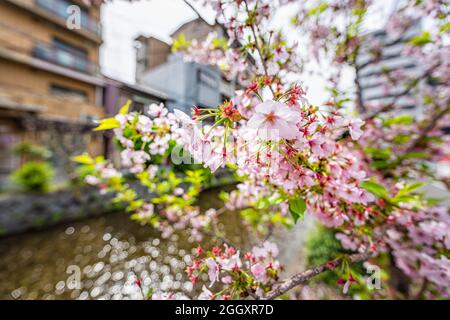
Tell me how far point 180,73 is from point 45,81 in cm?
1169

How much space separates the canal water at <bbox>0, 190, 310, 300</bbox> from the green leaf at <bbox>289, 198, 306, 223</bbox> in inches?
92.6

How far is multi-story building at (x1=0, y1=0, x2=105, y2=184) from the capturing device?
816 cm

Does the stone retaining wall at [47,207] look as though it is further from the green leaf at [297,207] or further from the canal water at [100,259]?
the green leaf at [297,207]

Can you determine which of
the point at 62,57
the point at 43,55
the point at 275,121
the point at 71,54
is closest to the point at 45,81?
the point at 43,55

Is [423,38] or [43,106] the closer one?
[423,38]

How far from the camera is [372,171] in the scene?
A: 1.84m

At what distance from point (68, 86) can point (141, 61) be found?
1075cm

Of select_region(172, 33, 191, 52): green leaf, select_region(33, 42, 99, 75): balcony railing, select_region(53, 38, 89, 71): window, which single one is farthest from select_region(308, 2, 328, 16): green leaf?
select_region(53, 38, 89, 71): window

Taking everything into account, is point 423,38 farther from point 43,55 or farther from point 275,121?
point 43,55

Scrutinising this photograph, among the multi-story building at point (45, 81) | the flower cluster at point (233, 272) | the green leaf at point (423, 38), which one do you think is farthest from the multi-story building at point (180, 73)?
the multi-story building at point (45, 81)

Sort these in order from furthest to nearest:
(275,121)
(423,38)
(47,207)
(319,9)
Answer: (47,207) < (423,38) < (319,9) < (275,121)

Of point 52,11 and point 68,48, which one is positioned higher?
point 52,11

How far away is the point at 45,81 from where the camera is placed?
9.41m
